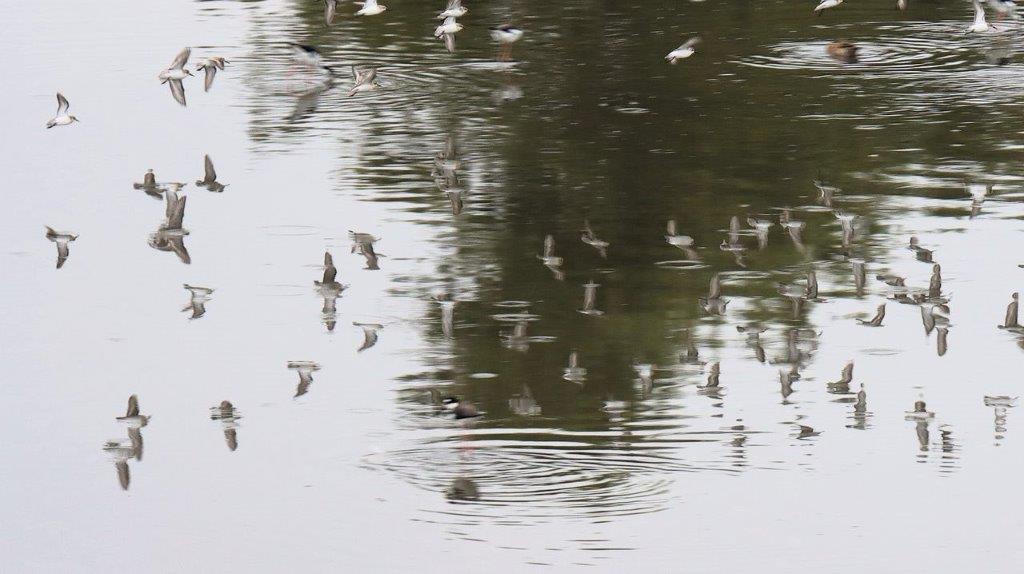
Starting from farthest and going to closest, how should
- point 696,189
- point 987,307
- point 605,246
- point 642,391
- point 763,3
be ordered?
point 763,3 < point 696,189 < point 605,246 < point 987,307 < point 642,391

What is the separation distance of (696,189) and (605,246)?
2638 mm

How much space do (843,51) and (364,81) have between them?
8060 millimetres

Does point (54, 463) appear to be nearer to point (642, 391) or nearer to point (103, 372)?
point (103, 372)

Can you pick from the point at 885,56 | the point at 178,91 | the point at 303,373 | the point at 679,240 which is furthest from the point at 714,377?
the point at 885,56

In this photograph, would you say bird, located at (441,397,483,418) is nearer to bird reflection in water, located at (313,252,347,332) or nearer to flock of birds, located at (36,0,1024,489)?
flock of birds, located at (36,0,1024,489)

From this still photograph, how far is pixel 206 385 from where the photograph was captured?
1786cm

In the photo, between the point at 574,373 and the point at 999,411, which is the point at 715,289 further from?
the point at 999,411

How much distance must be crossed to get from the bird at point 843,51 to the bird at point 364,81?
7414mm

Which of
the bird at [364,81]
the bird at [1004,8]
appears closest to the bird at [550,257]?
the bird at [364,81]

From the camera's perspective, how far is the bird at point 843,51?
105ft

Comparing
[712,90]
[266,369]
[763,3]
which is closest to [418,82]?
[712,90]

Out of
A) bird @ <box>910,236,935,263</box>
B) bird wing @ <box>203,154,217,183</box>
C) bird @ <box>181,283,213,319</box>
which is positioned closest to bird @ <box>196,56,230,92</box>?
bird wing @ <box>203,154,217,183</box>

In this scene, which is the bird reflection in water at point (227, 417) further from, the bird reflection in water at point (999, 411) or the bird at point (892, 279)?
the bird at point (892, 279)

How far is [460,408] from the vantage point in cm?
1667
